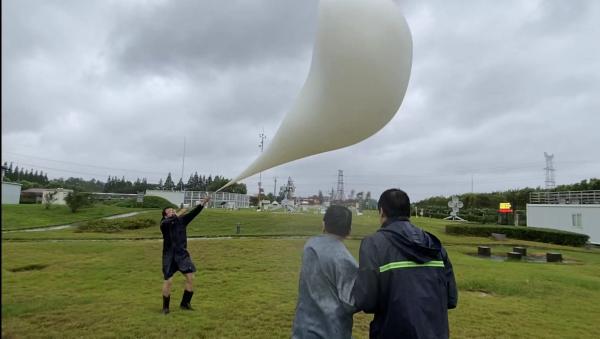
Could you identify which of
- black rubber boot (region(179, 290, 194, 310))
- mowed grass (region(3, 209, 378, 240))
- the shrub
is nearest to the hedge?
mowed grass (region(3, 209, 378, 240))

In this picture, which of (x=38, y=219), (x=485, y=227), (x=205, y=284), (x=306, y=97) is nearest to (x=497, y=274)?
(x=205, y=284)

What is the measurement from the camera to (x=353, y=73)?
225 cm

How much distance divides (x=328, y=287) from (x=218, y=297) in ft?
18.5

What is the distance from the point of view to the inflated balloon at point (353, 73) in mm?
2160

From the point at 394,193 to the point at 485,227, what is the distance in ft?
85.5

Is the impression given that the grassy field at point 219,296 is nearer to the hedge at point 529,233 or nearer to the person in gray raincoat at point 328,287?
the person in gray raincoat at point 328,287

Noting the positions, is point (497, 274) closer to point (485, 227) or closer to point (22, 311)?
point (22, 311)

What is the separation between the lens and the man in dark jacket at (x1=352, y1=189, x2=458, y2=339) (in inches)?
83.5

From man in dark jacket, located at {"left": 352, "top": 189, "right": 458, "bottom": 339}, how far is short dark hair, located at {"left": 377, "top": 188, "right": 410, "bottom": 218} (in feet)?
0.37

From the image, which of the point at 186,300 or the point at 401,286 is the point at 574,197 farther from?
the point at 401,286

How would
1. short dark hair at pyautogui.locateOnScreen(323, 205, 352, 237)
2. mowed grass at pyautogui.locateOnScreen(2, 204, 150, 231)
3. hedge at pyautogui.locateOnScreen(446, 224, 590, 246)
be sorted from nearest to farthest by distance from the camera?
1. short dark hair at pyautogui.locateOnScreen(323, 205, 352, 237)
2. hedge at pyautogui.locateOnScreen(446, 224, 590, 246)
3. mowed grass at pyautogui.locateOnScreen(2, 204, 150, 231)

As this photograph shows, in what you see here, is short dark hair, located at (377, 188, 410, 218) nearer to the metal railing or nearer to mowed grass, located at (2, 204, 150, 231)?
mowed grass, located at (2, 204, 150, 231)

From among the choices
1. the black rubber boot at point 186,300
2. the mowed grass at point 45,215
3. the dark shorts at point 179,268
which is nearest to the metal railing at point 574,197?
the black rubber boot at point 186,300

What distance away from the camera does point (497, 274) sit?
35.6 ft
